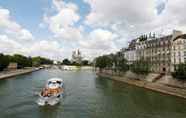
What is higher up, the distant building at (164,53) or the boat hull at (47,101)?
the distant building at (164,53)

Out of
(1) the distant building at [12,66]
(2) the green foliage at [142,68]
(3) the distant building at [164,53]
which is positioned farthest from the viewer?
(1) the distant building at [12,66]

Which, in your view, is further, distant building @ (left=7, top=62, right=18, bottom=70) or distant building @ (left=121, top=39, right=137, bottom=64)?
distant building @ (left=7, top=62, right=18, bottom=70)

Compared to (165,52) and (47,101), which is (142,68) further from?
(47,101)

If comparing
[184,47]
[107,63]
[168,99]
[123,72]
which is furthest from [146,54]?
[168,99]

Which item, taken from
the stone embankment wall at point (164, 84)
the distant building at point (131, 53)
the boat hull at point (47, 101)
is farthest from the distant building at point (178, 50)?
the boat hull at point (47, 101)

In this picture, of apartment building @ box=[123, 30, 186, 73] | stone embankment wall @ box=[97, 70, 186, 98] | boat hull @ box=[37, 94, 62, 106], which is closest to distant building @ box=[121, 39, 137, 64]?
apartment building @ box=[123, 30, 186, 73]

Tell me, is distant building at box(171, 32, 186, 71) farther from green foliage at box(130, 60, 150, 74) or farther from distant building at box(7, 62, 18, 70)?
distant building at box(7, 62, 18, 70)

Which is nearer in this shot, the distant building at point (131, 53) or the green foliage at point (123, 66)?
the green foliage at point (123, 66)

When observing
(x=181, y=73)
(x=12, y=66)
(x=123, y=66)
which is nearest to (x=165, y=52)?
(x=123, y=66)

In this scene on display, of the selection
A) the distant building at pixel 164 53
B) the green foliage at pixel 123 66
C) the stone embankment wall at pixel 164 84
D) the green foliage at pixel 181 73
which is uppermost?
the distant building at pixel 164 53

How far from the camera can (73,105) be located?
33094mm

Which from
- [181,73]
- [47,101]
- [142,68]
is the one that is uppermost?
[142,68]

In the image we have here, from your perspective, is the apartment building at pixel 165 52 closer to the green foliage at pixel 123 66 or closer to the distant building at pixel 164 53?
the distant building at pixel 164 53

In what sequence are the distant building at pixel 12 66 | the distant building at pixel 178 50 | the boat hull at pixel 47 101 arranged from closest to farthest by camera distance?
the boat hull at pixel 47 101 < the distant building at pixel 178 50 < the distant building at pixel 12 66
